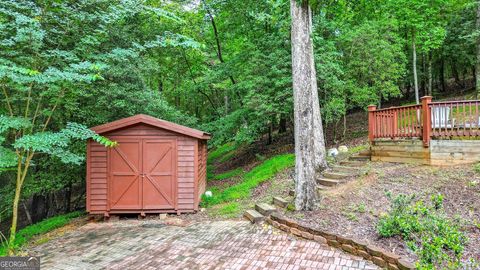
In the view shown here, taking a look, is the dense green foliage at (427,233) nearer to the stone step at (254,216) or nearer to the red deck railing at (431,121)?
the stone step at (254,216)

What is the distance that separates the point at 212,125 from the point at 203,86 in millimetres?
2810

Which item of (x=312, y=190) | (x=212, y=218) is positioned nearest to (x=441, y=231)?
(x=312, y=190)

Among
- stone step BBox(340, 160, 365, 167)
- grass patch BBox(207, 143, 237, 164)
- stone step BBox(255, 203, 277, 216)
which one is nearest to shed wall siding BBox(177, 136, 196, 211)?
stone step BBox(255, 203, 277, 216)

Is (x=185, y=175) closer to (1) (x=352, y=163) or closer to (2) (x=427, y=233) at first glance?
(1) (x=352, y=163)

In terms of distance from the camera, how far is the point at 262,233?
5.10 meters

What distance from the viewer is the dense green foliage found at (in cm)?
320

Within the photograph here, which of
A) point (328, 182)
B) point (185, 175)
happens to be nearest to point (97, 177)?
point (185, 175)

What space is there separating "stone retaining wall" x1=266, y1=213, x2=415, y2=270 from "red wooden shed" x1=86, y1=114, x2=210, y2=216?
116 inches

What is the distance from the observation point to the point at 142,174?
7277mm

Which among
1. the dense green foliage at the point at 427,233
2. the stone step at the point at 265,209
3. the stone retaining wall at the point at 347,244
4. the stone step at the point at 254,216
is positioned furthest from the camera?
the stone step at the point at 265,209

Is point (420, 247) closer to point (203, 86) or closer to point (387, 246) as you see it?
point (387, 246)

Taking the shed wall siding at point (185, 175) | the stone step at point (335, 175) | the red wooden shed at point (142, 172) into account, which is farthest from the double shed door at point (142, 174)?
the stone step at point (335, 175)

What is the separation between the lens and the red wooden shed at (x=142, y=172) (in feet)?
23.7

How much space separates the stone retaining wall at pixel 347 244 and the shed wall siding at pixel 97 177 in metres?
4.47
